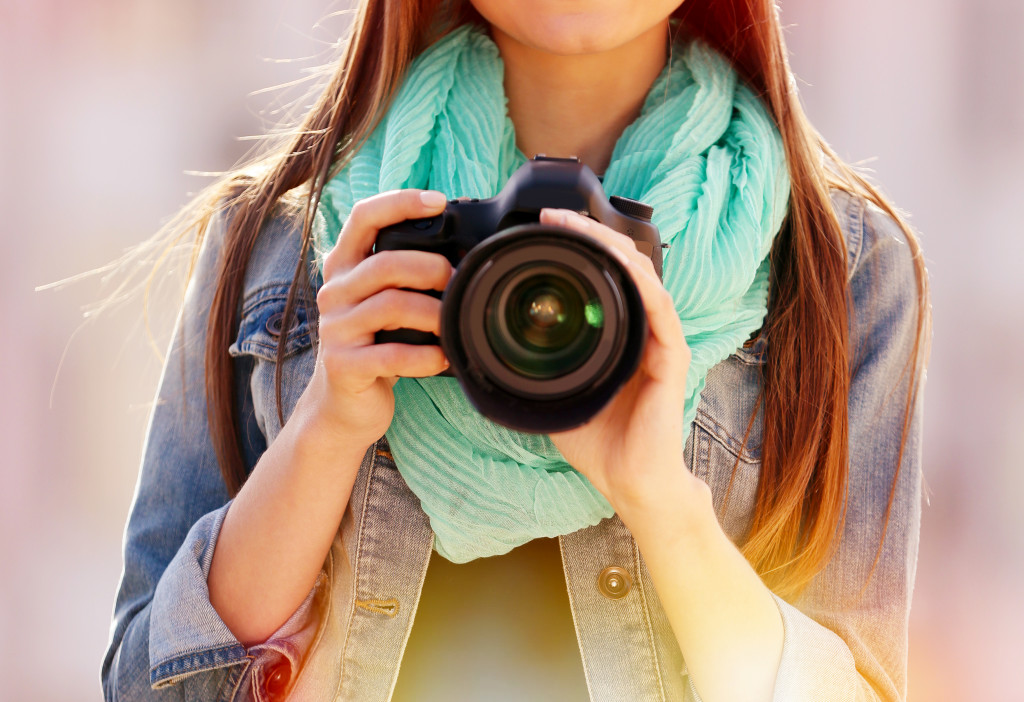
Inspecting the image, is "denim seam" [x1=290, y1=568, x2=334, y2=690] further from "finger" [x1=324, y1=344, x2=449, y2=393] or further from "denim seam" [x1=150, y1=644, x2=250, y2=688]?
"finger" [x1=324, y1=344, x2=449, y2=393]

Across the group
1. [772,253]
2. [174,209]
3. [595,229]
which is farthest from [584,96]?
[174,209]

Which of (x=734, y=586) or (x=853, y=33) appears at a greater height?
(x=853, y=33)

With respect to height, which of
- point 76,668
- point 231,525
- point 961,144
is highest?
point 231,525

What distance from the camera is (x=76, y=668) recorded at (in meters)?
1.94

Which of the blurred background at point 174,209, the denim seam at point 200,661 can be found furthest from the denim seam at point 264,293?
the blurred background at point 174,209

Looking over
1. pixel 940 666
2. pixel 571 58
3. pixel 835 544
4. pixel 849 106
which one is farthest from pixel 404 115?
pixel 849 106

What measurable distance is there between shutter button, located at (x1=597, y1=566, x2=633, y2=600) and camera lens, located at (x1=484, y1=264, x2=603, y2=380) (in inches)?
9.0

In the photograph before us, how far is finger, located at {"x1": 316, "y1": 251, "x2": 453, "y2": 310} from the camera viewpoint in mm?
564

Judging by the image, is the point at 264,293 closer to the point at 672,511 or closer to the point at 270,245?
the point at 270,245

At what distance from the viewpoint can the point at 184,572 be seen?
27.1 inches

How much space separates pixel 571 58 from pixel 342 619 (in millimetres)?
482

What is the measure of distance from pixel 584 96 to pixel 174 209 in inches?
73.6

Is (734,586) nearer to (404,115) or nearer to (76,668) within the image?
(404,115)

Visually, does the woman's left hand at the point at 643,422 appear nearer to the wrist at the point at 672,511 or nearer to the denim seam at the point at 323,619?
the wrist at the point at 672,511
